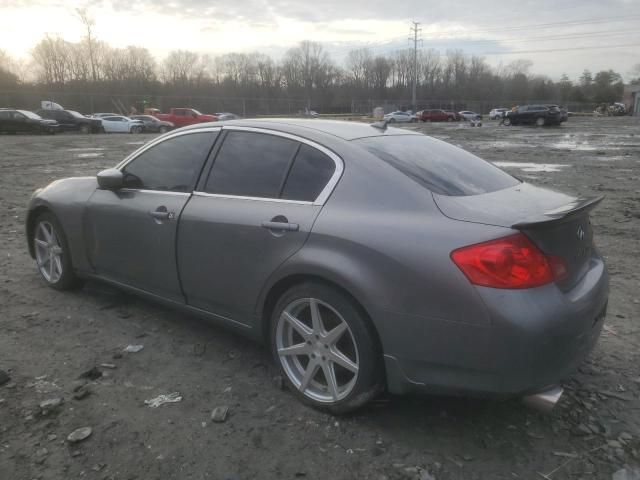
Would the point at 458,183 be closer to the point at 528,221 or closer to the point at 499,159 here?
the point at 528,221

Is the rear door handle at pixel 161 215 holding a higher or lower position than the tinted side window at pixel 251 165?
lower

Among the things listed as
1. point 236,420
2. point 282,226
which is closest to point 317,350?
point 236,420

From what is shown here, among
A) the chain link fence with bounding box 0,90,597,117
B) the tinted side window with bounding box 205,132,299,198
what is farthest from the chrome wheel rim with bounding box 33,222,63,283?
the chain link fence with bounding box 0,90,597,117

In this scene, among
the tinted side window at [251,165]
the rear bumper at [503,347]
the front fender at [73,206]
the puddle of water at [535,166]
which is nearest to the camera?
→ the rear bumper at [503,347]

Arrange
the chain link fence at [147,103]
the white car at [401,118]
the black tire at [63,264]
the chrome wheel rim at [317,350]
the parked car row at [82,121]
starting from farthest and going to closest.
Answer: the white car at [401,118] → the chain link fence at [147,103] → the parked car row at [82,121] → the black tire at [63,264] → the chrome wheel rim at [317,350]

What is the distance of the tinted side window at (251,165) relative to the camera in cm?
307

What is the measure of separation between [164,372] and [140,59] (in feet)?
302

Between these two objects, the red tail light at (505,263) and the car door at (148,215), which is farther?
the car door at (148,215)

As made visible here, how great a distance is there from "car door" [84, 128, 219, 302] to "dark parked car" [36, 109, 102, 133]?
34670 millimetres

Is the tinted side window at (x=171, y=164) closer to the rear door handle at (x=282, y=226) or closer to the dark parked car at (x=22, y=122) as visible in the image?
the rear door handle at (x=282, y=226)

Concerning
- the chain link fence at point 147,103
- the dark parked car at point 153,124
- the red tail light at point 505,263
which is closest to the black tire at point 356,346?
Answer: the red tail light at point 505,263

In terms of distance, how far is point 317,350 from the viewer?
279 cm

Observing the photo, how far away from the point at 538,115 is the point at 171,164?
42832 mm

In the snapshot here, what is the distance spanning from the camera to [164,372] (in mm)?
3270
